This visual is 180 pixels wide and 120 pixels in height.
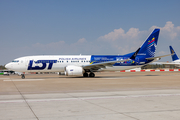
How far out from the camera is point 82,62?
104 ft

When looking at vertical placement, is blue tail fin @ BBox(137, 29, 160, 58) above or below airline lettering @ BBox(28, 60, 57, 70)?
above

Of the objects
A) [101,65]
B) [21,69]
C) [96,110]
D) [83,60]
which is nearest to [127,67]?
[101,65]

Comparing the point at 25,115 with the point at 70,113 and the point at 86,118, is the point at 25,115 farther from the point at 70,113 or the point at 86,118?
the point at 86,118

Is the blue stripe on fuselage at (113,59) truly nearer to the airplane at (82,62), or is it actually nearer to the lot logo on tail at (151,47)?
the airplane at (82,62)

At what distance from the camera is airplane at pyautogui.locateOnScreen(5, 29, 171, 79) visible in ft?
95.8

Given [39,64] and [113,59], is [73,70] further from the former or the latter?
[113,59]

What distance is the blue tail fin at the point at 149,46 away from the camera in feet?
113

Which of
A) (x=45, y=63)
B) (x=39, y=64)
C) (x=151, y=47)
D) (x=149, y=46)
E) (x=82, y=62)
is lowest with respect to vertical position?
(x=39, y=64)

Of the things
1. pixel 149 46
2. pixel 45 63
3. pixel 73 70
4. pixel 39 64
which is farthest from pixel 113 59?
pixel 39 64

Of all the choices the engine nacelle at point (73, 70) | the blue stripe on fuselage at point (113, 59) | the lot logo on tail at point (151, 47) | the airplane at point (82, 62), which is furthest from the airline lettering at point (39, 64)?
the lot logo on tail at point (151, 47)

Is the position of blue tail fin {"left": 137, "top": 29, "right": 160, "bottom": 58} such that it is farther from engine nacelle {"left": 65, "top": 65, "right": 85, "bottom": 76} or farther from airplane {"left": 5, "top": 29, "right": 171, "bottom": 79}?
engine nacelle {"left": 65, "top": 65, "right": 85, "bottom": 76}

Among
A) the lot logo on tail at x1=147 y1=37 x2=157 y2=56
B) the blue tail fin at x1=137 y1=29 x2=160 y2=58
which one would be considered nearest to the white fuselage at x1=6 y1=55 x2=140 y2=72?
the blue tail fin at x1=137 y1=29 x2=160 y2=58

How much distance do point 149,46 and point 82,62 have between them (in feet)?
40.6

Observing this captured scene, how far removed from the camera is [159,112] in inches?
254
